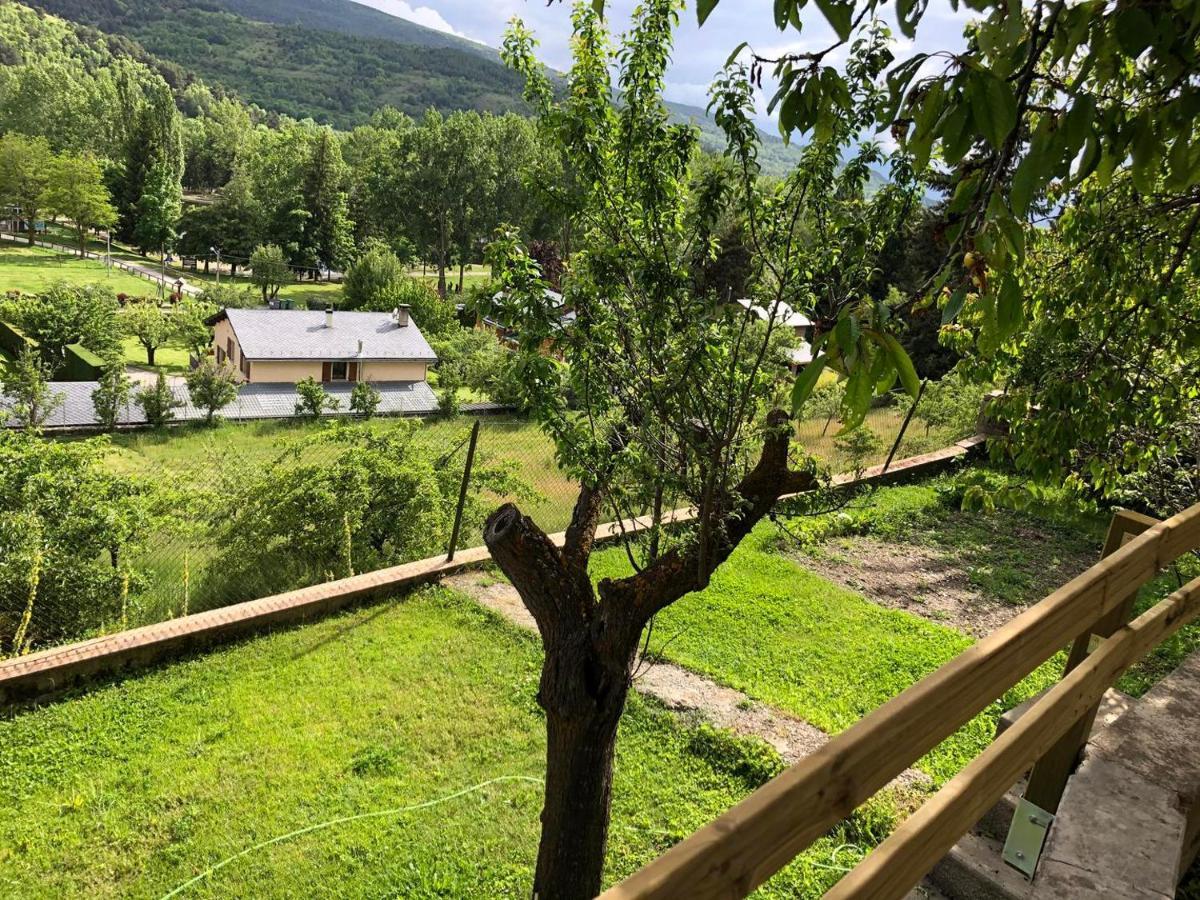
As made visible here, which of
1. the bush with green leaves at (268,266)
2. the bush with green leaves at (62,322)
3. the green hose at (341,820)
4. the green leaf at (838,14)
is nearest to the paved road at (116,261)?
the bush with green leaves at (268,266)

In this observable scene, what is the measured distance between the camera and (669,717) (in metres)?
5.60

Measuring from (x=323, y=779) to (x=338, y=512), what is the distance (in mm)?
3608

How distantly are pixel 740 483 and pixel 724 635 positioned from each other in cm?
341

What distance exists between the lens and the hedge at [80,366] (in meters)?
26.0

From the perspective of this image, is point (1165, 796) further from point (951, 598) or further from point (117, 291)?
point (117, 291)

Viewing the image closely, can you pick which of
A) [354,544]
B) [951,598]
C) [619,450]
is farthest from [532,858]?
[951,598]

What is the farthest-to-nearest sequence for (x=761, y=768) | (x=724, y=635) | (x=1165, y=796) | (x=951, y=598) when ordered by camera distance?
(x=951, y=598) < (x=724, y=635) < (x=761, y=768) < (x=1165, y=796)

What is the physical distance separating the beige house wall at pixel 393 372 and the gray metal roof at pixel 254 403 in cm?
35

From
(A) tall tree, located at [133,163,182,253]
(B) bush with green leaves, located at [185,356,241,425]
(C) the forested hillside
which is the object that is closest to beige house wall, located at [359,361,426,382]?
(B) bush with green leaves, located at [185,356,241,425]

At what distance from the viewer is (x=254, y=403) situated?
2539 cm

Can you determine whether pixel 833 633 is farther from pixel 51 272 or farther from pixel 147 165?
pixel 147 165

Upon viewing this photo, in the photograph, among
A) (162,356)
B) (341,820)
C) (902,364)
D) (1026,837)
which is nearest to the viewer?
(902,364)

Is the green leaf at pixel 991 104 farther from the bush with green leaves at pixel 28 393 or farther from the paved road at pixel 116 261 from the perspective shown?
the paved road at pixel 116 261

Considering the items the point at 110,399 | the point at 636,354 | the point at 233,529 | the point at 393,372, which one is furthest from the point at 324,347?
the point at 636,354
